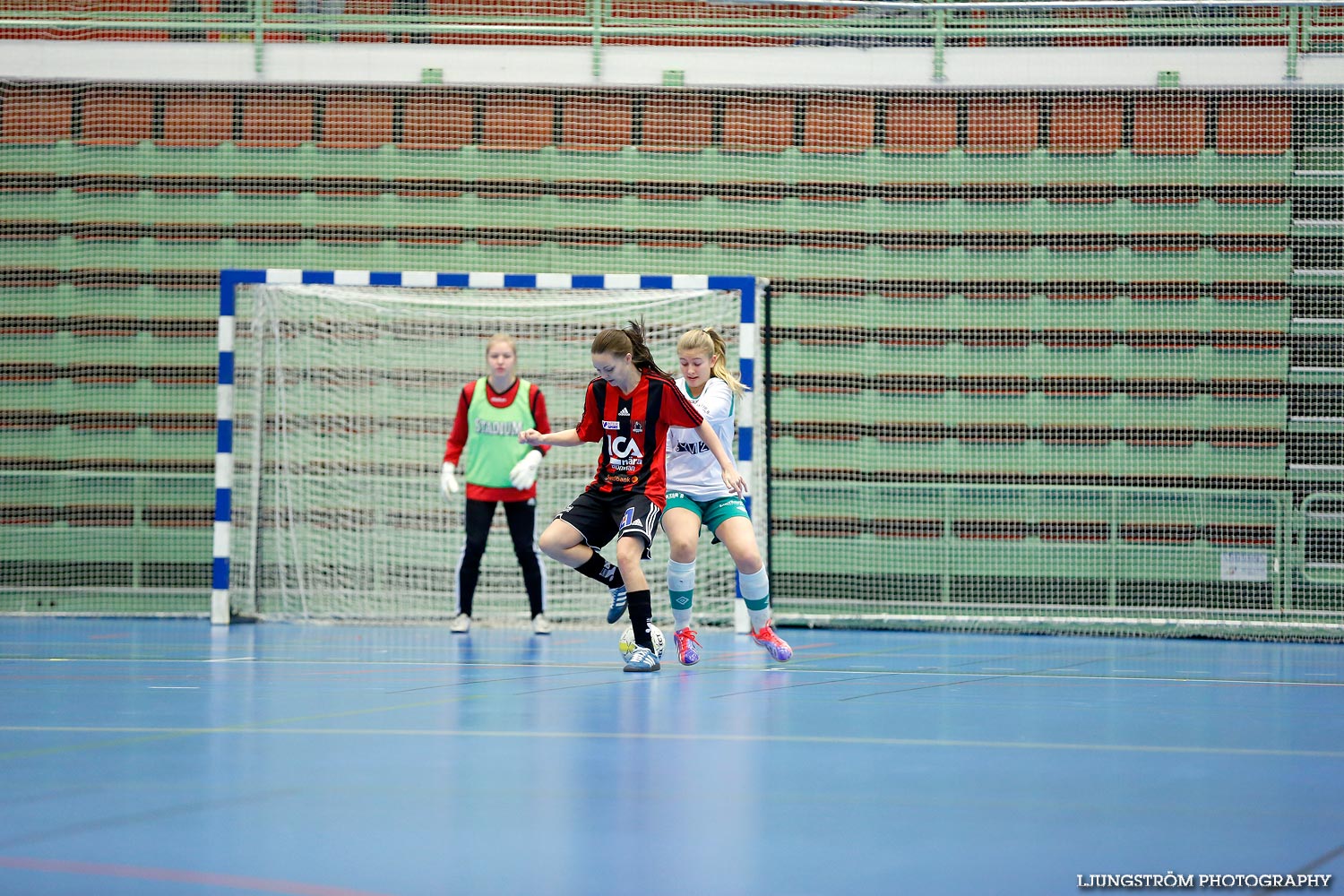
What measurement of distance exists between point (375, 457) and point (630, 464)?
3885 millimetres

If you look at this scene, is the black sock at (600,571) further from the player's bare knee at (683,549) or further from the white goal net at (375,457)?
the white goal net at (375,457)

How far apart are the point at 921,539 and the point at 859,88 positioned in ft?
11.4

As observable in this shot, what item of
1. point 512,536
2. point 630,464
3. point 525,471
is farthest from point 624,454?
point 512,536

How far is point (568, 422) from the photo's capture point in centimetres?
921

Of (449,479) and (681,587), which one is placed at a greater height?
(449,479)

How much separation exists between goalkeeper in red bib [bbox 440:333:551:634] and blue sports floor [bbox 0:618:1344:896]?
146 centimetres

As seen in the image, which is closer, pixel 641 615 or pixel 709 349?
pixel 641 615

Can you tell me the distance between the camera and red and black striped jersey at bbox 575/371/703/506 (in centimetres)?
521

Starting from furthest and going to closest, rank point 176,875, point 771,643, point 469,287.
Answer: point 469,287 < point 771,643 < point 176,875

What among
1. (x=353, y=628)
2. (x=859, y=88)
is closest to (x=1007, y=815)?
(x=353, y=628)

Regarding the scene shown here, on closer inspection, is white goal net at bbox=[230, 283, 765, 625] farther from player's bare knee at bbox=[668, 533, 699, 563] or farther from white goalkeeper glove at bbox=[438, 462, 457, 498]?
player's bare knee at bbox=[668, 533, 699, 563]

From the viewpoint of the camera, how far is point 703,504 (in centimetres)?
570

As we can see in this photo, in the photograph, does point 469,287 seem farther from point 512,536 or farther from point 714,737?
point 714,737

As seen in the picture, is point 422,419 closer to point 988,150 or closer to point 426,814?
point 988,150
